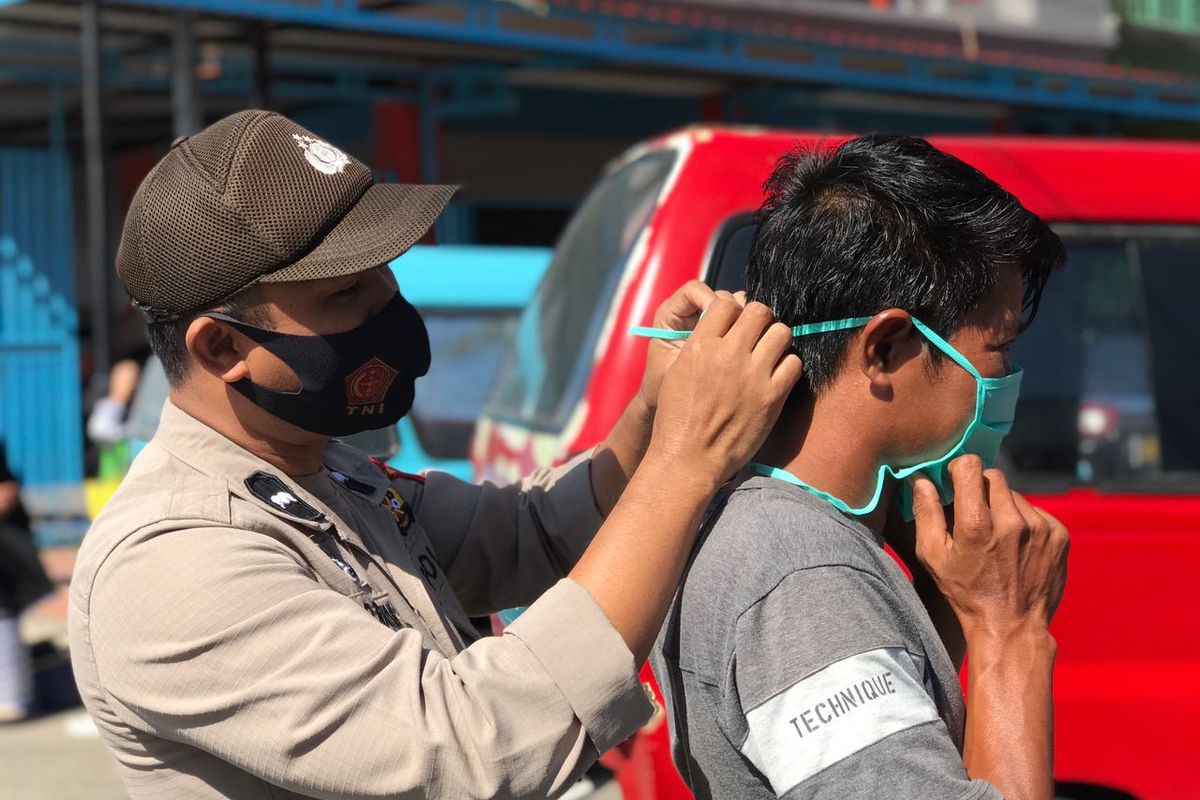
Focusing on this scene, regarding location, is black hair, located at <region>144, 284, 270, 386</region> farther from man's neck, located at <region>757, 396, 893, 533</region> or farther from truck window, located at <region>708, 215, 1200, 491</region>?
truck window, located at <region>708, 215, 1200, 491</region>

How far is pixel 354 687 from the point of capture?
143 centimetres

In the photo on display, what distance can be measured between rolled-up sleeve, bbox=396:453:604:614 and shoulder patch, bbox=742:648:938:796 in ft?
2.36

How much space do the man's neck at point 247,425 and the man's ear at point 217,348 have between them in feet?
0.11

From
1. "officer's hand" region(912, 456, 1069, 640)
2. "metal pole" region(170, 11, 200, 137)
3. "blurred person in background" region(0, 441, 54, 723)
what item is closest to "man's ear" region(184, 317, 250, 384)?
"officer's hand" region(912, 456, 1069, 640)

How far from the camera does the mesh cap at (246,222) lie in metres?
1.61

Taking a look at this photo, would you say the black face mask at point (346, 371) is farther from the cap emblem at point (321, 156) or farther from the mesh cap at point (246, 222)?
the cap emblem at point (321, 156)

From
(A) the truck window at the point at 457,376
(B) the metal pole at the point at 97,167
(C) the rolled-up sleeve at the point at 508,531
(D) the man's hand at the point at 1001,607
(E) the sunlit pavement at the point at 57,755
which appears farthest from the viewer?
(B) the metal pole at the point at 97,167

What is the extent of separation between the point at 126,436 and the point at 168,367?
7106 mm

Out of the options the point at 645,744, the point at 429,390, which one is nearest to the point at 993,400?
the point at 645,744

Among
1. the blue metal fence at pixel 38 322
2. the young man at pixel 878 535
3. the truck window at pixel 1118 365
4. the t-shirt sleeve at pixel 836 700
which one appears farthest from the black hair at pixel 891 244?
the blue metal fence at pixel 38 322

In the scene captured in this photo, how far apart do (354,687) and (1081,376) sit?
280cm

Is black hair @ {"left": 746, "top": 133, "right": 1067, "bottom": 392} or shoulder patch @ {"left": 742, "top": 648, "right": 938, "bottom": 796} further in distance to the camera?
black hair @ {"left": 746, "top": 133, "right": 1067, "bottom": 392}

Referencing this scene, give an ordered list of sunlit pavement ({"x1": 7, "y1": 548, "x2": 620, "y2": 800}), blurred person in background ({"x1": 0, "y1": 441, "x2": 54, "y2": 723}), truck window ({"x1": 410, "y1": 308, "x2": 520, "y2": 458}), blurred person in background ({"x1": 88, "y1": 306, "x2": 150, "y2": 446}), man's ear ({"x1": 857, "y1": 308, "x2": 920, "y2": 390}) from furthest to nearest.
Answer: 1. blurred person in background ({"x1": 88, "y1": 306, "x2": 150, "y2": 446})
2. blurred person in background ({"x1": 0, "y1": 441, "x2": 54, "y2": 723})
3. truck window ({"x1": 410, "y1": 308, "x2": 520, "y2": 458})
4. sunlit pavement ({"x1": 7, "y1": 548, "x2": 620, "y2": 800})
5. man's ear ({"x1": 857, "y1": 308, "x2": 920, "y2": 390})

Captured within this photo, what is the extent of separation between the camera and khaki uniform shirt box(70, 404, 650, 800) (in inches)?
56.2
